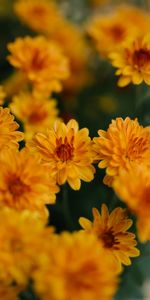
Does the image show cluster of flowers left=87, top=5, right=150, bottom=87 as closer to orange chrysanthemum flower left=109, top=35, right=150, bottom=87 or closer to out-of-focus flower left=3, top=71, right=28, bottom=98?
orange chrysanthemum flower left=109, top=35, right=150, bottom=87

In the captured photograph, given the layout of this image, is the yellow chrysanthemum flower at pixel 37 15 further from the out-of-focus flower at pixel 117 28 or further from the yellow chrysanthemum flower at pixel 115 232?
the yellow chrysanthemum flower at pixel 115 232

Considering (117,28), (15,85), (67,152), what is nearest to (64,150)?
(67,152)

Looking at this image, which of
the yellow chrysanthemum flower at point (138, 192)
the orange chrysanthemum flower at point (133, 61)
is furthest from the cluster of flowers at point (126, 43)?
the yellow chrysanthemum flower at point (138, 192)

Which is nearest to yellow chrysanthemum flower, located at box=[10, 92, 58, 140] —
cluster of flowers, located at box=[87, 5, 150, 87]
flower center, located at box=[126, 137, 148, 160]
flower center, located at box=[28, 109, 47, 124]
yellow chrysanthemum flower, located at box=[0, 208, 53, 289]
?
flower center, located at box=[28, 109, 47, 124]

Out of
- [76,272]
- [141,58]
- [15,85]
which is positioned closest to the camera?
[76,272]

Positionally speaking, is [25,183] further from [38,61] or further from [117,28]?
[117,28]

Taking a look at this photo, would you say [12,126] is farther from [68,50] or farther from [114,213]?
[68,50]

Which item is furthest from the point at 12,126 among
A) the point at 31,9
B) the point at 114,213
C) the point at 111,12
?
the point at 111,12
